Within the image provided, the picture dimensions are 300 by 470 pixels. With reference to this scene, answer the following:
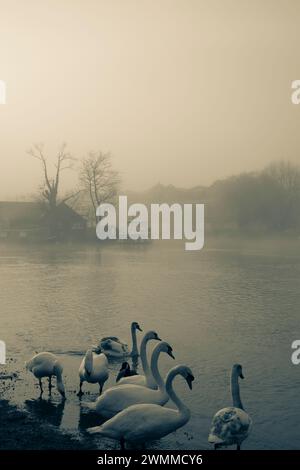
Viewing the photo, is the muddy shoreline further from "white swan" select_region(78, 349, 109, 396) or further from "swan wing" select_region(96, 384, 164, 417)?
"white swan" select_region(78, 349, 109, 396)

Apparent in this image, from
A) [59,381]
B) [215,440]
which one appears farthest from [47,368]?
[215,440]

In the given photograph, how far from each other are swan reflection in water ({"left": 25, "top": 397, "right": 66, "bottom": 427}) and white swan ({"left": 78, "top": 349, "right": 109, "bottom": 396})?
70 centimetres

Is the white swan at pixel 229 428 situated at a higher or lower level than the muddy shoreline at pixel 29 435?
higher

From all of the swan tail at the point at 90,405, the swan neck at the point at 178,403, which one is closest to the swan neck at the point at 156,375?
the swan neck at the point at 178,403

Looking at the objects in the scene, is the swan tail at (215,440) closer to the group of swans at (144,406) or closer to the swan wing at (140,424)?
the group of swans at (144,406)

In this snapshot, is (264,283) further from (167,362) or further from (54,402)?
(54,402)

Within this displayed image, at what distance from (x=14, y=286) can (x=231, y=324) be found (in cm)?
1587

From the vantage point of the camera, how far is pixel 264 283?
3369 centimetres

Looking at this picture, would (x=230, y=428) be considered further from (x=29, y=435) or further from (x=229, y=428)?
(x=29, y=435)

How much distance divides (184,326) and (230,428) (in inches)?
444

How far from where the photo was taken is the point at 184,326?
21.0m

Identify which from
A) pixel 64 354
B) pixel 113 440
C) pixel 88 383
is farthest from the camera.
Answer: pixel 64 354

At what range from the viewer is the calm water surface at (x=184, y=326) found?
1210 centimetres
